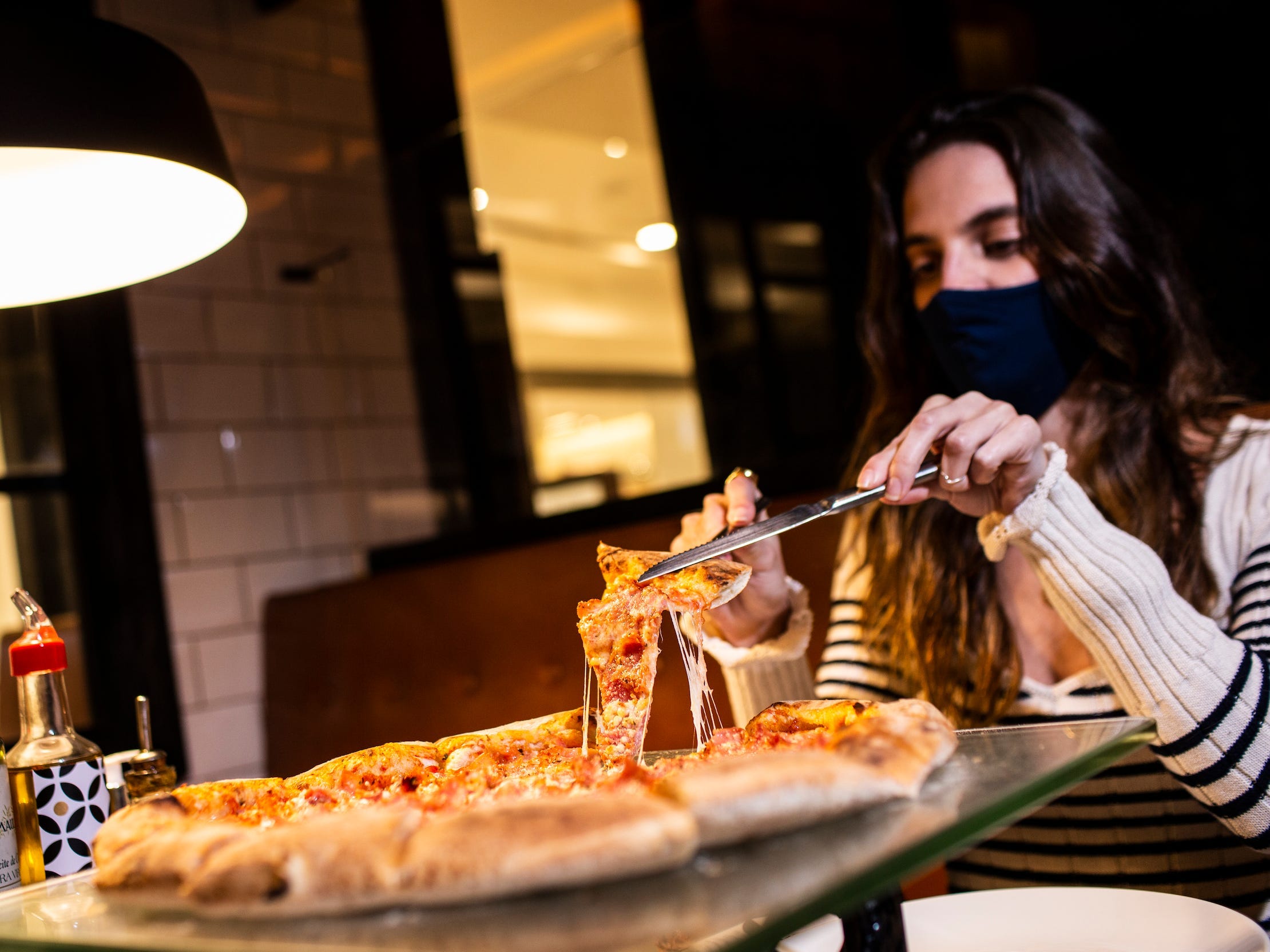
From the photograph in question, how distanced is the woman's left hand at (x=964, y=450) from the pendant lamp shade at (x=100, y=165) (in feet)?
1.87

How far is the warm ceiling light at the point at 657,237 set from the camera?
2279 mm

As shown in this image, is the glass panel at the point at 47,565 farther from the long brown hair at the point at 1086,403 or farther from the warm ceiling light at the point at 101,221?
the long brown hair at the point at 1086,403

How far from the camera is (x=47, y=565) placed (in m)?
2.18

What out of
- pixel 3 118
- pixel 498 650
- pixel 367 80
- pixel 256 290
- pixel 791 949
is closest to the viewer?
pixel 791 949

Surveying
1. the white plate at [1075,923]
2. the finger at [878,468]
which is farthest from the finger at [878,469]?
the white plate at [1075,923]

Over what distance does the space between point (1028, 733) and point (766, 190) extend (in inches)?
68.4

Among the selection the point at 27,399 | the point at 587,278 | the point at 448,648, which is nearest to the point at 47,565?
the point at 27,399

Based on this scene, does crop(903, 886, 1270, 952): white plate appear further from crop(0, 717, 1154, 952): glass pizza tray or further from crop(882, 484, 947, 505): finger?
crop(882, 484, 947, 505): finger

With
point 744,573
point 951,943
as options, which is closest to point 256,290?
point 744,573

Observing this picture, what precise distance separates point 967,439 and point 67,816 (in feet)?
2.32

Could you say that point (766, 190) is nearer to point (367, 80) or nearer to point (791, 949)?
point (367, 80)

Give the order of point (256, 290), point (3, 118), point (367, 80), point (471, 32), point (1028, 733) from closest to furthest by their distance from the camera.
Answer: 1. point (1028, 733)
2. point (3, 118)
3. point (256, 290)
4. point (367, 80)
5. point (471, 32)

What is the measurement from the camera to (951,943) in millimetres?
627

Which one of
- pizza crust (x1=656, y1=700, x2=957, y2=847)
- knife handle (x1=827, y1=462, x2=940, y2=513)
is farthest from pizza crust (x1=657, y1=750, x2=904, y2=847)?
knife handle (x1=827, y1=462, x2=940, y2=513)
